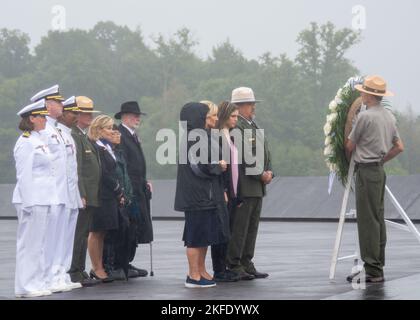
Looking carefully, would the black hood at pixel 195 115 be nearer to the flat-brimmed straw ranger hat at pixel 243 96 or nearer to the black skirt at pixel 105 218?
the flat-brimmed straw ranger hat at pixel 243 96

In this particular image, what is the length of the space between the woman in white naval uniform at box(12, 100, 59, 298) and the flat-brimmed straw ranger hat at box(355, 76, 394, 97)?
3163 millimetres

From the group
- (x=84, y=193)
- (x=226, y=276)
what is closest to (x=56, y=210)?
(x=84, y=193)

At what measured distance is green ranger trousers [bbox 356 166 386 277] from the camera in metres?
11.0

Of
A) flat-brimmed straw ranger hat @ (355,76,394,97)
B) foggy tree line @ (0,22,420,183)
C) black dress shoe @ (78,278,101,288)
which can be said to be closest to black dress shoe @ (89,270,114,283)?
black dress shoe @ (78,278,101,288)

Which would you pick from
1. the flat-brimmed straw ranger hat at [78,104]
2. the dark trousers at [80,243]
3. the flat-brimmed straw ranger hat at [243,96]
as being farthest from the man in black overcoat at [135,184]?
the flat-brimmed straw ranger hat at [243,96]

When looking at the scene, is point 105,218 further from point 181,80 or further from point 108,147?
point 181,80

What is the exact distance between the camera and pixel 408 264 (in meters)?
13.1

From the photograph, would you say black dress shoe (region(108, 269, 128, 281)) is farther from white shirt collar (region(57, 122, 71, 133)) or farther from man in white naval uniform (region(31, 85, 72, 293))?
white shirt collar (region(57, 122, 71, 133))

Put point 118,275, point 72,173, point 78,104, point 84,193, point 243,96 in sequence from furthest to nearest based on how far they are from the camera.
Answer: point 243,96 < point 118,275 < point 78,104 < point 84,193 < point 72,173

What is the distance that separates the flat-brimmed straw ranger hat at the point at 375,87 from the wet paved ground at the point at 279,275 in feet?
6.04

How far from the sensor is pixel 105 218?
1193cm

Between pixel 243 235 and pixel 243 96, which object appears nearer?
pixel 243 235

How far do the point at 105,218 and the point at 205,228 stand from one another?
1.40 metres
